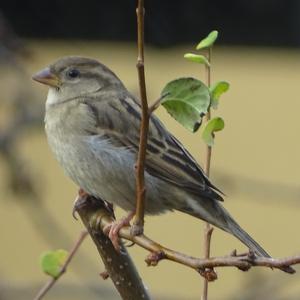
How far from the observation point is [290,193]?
20.2ft

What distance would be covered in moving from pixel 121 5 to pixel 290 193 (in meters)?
1.43

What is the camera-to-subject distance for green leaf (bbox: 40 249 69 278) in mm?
2602

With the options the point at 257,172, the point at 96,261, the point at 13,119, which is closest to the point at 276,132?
the point at 257,172

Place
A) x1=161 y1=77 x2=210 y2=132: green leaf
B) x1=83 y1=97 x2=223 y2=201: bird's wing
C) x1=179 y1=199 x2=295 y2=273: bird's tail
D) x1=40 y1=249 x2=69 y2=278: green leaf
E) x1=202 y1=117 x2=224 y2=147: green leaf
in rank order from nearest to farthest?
x1=161 y1=77 x2=210 y2=132: green leaf
x1=202 y1=117 x2=224 y2=147: green leaf
x1=40 y1=249 x2=69 y2=278: green leaf
x1=179 y1=199 x2=295 y2=273: bird's tail
x1=83 y1=97 x2=223 y2=201: bird's wing

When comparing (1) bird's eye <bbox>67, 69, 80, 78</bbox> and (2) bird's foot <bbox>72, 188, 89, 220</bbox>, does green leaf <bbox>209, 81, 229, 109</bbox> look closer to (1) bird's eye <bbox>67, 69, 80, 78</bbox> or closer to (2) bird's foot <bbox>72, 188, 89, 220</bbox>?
(2) bird's foot <bbox>72, 188, 89, 220</bbox>

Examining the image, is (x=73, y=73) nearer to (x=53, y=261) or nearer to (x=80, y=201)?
(x=80, y=201)

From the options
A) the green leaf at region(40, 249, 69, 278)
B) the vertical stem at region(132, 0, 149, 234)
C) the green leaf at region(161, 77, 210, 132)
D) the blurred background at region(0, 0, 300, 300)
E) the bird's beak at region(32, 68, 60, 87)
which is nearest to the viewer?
the vertical stem at region(132, 0, 149, 234)

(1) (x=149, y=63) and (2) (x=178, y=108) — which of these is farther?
(1) (x=149, y=63)

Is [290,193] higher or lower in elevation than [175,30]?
lower

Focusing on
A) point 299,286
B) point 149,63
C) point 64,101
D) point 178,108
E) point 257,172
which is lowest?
point 299,286

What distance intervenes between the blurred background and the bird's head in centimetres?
280

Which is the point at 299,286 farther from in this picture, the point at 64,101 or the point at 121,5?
the point at 64,101

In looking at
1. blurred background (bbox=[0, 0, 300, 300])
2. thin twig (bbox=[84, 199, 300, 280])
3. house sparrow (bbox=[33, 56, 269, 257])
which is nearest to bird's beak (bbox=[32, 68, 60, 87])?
house sparrow (bbox=[33, 56, 269, 257])

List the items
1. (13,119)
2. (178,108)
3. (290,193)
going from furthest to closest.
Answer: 1. (290,193)
2. (13,119)
3. (178,108)
